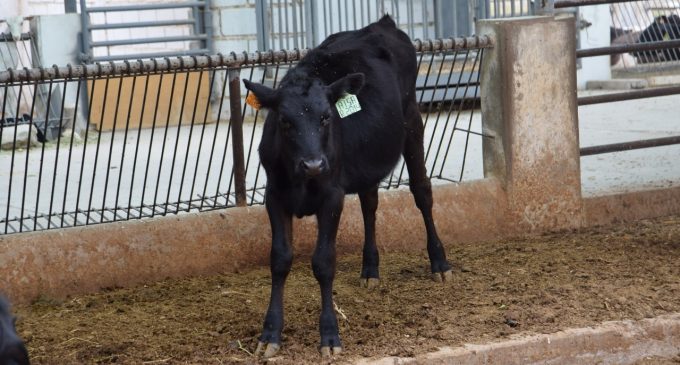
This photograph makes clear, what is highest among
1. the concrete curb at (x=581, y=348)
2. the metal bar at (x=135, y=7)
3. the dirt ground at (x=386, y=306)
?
the metal bar at (x=135, y=7)

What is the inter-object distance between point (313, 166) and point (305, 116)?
1.09 ft

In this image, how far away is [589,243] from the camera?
7.53 m

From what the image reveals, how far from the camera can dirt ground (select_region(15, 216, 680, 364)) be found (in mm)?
5594

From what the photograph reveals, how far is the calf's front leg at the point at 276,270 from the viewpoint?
5.49 m

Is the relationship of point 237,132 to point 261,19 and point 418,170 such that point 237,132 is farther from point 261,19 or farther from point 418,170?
point 261,19

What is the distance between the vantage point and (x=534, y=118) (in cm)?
791

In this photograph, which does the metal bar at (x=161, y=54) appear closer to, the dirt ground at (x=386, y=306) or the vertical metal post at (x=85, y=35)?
the vertical metal post at (x=85, y=35)

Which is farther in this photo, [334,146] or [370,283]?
[370,283]

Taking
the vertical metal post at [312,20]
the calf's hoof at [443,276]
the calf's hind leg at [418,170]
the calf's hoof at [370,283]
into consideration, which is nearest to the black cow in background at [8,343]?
the calf's hoof at [370,283]

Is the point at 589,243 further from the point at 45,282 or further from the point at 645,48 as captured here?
the point at 45,282

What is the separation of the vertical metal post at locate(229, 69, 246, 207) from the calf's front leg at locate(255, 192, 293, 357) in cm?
141

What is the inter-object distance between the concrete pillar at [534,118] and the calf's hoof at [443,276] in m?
1.24

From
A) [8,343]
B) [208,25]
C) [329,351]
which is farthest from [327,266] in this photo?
[208,25]

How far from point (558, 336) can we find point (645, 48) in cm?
338
